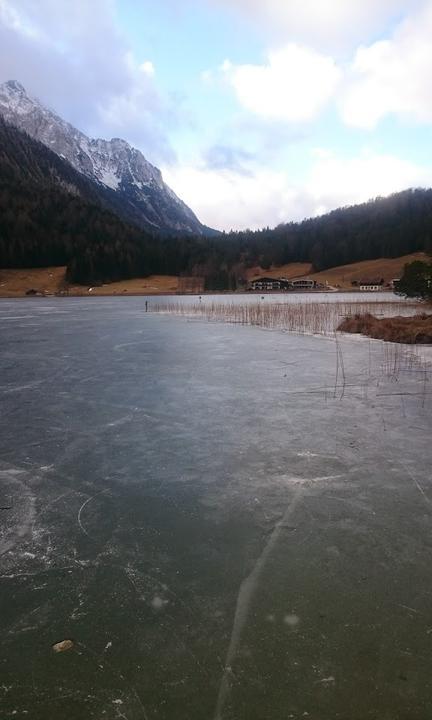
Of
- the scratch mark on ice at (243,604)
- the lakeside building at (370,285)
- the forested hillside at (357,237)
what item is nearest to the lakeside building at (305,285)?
the lakeside building at (370,285)

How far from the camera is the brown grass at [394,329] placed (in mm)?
20828

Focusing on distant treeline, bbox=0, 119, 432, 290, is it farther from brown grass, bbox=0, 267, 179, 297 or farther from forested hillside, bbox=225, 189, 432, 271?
brown grass, bbox=0, 267, 179, 297

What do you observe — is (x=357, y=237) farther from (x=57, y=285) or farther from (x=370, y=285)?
(x=57, y=285)

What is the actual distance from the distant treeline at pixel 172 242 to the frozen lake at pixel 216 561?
124554 millimetres

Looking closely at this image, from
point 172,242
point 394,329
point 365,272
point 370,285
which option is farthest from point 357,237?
point 394,329

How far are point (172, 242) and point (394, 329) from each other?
488 feet

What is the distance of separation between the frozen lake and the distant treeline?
125 metres

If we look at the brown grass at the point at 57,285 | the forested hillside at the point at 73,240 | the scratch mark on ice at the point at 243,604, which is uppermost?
the forested hillside at the point at 73,240

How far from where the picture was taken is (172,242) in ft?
536

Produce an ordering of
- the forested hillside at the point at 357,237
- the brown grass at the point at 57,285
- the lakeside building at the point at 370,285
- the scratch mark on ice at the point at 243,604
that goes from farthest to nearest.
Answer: the forested hillside at the point at 357,237 < the lakeside building at the point at 370,285 < the brown grass at the point at 57,285 < the scratch mark on ice at the point at 243,604

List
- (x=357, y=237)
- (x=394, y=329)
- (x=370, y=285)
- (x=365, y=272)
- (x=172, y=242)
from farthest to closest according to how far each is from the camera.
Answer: (x=357, y=237), (x=172, y=242), (x=365, y=272), (x=370, y=285), (x=394, y=329)

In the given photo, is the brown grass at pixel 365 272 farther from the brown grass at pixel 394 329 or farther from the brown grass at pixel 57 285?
the brown grass at pixel 394 329

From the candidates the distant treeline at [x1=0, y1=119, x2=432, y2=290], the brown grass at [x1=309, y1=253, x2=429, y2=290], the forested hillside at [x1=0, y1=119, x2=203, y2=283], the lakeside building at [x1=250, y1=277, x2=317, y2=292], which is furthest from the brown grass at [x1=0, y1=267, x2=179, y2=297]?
the brown grass at [x1=309, y1=253, x2=429, y2=290]

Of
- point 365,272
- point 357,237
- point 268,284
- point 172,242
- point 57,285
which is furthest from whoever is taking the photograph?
point 357,237
